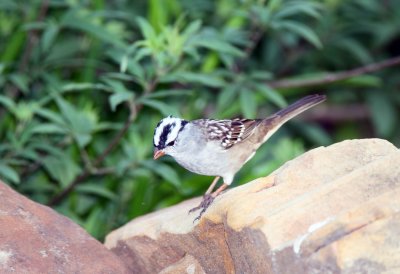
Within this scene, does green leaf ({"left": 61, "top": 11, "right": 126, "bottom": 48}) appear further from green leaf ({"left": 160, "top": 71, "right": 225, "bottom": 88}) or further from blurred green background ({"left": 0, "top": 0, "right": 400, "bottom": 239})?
green leaf ({"left": 160, "top": 71, "right": 225, "bottom": 88})

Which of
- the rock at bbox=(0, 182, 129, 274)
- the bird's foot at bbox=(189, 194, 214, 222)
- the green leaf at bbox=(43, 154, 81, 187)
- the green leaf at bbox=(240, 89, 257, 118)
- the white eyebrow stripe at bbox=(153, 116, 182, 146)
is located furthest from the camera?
the green leaf at bbox=(240, 89, 257, 118)

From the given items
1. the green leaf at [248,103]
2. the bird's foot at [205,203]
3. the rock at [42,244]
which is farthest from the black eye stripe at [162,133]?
the green leaf at [248,103]

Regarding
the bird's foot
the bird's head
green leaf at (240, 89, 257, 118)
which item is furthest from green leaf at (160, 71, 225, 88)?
the bird's foot

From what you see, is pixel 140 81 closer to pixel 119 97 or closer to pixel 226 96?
pixel 119 97

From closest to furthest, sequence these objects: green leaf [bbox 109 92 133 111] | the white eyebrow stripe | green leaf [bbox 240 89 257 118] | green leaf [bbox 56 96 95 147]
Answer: the white eyebrow stripe, green leaf [bbox 109 92 133 111], green leaf [bbox 56 96 95 147], green leaf [bbox 240 89 257 118]

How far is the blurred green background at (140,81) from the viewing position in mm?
6812

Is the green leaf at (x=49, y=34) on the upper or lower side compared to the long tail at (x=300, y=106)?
upper

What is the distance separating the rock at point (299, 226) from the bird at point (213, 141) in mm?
268

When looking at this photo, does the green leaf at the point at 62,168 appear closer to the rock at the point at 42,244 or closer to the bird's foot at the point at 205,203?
the rock at the point at 42,244

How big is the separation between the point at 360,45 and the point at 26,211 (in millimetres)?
4622

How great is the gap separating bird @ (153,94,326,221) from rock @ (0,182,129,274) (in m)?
0.64

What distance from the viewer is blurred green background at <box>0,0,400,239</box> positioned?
6812 millimetres

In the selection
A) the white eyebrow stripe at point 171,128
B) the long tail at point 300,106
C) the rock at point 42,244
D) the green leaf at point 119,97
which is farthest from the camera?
the long tail at point 300,106

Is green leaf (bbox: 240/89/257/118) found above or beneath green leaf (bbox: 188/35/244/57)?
beneath
